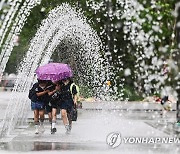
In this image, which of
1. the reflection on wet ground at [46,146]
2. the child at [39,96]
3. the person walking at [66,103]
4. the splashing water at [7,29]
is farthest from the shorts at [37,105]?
the splashing water at [7,29]

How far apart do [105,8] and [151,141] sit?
25741 mm

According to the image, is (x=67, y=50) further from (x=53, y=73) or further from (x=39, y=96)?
(x=39, y=96)

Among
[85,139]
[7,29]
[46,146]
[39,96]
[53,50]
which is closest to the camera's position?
[46,146]

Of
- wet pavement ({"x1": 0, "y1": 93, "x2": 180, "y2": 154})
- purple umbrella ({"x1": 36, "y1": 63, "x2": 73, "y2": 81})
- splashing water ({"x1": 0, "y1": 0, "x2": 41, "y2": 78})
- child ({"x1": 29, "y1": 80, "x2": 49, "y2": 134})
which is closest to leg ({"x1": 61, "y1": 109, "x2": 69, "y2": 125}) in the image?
wet pavement ({"x1": 0, "y1": 93, "x2": 180, "y2": 154})

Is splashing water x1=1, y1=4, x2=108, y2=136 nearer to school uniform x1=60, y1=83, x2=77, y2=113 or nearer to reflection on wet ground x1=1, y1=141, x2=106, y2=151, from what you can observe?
school uniform x1=60, y1=83, x2=77, y2=113

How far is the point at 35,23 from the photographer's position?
39875mm

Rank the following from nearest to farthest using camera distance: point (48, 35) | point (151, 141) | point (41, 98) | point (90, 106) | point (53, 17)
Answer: point (151, 141) → point (41, 98) → point (48, 35) → point (53, 17) → point (90, 106)

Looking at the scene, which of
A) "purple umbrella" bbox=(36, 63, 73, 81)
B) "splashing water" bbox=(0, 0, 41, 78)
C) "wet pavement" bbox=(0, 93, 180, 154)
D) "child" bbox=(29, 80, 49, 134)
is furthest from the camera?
"splashing water" bbox=(0, 0, 41, 78)

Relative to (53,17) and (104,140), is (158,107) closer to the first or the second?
(53,17)

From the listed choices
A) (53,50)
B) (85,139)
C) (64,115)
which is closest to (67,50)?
(53,50)

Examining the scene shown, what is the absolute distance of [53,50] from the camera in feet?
77.8

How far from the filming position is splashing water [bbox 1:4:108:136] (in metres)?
18.6

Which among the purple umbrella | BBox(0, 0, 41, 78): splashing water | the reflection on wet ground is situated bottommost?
the reflection on wet ground

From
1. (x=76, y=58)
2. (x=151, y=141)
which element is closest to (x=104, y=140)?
(x=151, y=141)
